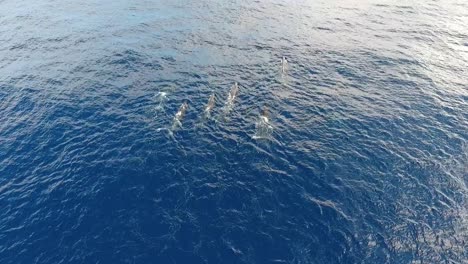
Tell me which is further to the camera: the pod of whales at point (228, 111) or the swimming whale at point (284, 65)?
the swimming whale at point (284, 65)

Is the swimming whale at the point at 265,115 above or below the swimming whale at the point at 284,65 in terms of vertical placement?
below

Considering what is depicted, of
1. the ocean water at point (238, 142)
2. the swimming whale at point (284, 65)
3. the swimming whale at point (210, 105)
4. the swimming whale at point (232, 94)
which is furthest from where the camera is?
the swimming whale at point (284, 65)

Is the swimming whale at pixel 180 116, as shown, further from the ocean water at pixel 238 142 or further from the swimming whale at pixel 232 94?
the swimming whale at pixel 232 94

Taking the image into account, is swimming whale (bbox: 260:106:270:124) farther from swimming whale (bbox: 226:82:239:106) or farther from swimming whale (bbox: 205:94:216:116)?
swimming whale (bbox: 205:94:216:116)

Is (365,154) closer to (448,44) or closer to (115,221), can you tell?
(115,221)

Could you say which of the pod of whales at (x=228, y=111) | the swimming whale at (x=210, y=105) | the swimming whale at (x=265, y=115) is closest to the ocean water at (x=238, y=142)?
the pod of whales at (x=228, y=111)

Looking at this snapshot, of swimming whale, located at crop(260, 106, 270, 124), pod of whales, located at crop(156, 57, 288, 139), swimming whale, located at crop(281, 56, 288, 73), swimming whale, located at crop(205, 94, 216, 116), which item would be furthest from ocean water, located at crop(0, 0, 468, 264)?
swimming whale, located at crop(281, 56, 288, 73)

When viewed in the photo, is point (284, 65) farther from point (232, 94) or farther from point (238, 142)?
point (238, 142)
